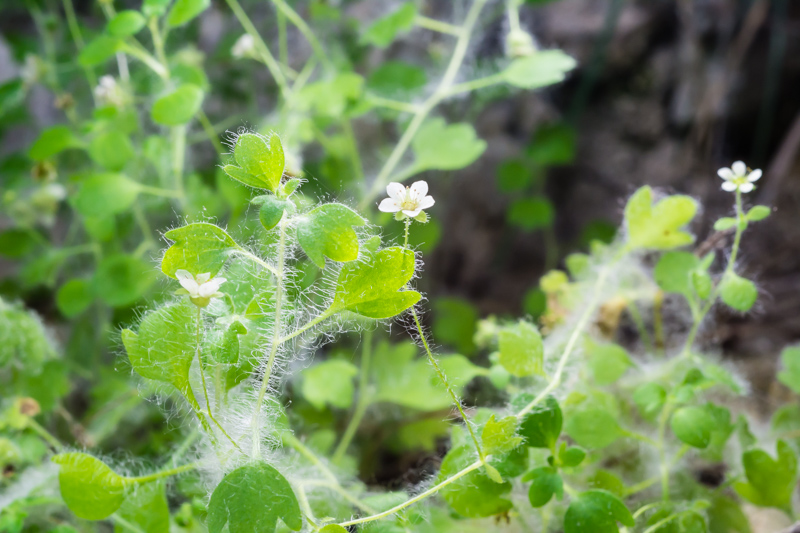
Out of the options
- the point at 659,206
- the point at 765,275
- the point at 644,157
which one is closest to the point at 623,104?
the point at 644,157

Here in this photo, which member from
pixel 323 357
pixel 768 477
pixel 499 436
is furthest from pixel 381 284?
pixel 323 357

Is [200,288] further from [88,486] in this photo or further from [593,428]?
[593,428]

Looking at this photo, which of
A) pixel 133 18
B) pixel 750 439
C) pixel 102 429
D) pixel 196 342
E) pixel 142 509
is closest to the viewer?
pixel 196 342

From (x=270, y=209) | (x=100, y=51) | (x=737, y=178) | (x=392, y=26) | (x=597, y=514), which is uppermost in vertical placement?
(x=392, y=26)

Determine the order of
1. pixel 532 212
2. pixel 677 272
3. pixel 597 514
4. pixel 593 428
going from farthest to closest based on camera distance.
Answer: pixel 532 212, pixel 677 272, pixel 593 428, pixel 597 514

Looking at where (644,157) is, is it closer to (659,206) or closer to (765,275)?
(765,275)

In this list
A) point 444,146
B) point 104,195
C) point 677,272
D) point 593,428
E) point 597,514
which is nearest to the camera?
point 597,514
